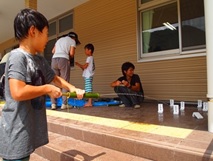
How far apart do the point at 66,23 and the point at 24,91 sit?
20.7 feet

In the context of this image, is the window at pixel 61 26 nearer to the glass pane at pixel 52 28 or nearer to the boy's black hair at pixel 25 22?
the glass pane at pixel 52 28

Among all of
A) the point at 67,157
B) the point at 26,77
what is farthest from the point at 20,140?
the point at 67,157

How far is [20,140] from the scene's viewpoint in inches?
48.7

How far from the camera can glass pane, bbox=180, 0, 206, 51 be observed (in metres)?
3.75

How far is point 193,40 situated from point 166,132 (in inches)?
92.2

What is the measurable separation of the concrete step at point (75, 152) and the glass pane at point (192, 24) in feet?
8.82

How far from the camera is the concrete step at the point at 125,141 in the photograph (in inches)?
67.8

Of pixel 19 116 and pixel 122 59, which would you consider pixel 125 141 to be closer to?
pixel 19 116

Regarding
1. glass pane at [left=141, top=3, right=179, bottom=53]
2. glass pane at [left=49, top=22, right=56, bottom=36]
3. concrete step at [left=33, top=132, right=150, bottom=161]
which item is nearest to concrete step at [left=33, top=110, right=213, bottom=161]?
concrete step at [left=33, top=132, right=150, bottom=161]

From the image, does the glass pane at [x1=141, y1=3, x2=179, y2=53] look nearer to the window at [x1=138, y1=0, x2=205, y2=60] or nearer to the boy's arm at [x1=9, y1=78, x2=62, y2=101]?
the window at [x1=138, y1=0, x2=205, y2=60]

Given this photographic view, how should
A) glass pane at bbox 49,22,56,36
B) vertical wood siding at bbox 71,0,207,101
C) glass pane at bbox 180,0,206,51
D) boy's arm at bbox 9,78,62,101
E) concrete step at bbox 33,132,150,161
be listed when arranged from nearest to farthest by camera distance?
boy's arm at bbox 9,78,62,101 < concrete step at bbox 33,132,150,161 < glass pane at bbox 180,0,206,51 < vertical wood siding at bbox 71,0,207,101 < glass pane at bbox 49,22,56,36

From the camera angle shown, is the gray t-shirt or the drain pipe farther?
the drain pipe

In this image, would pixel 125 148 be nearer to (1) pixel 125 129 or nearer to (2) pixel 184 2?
(1) pixel 125 129

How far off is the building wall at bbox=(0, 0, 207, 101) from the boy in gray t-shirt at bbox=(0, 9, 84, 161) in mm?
3096
